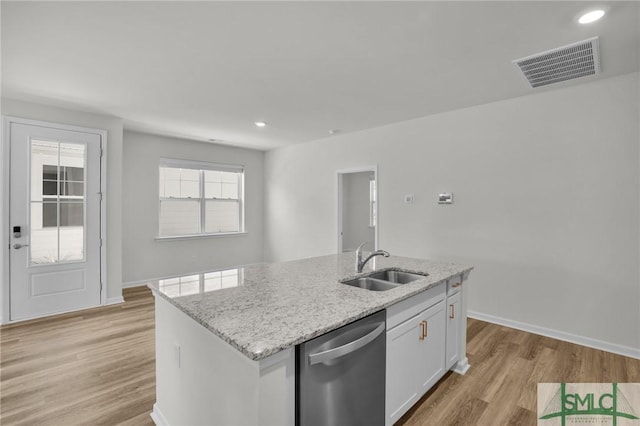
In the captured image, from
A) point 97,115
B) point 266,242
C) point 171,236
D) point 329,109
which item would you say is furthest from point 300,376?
point 266,242

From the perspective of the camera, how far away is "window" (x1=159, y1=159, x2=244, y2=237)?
218 inches

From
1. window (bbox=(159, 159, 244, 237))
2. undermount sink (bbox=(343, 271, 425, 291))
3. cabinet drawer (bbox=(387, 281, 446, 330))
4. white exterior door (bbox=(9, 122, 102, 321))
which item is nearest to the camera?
cabinet drawer (bbox=(387, 281, 446, 330))

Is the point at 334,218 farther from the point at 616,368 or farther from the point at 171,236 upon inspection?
the point at 616,368

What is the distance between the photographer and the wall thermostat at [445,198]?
3934 millimetres

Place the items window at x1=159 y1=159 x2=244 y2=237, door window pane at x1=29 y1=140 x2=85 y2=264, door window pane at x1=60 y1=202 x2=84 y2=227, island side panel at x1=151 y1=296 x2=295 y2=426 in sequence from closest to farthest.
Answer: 1. island side panel at x1=151 y1=296 x2=295 y2=426
2. door window pane at x1=29 y1=140 x2=85 y2=264
3. door window pane at x1=60 y1=202 x2=84 y2=227
4. window at x1=159 y1=159 x2=244 y2=237

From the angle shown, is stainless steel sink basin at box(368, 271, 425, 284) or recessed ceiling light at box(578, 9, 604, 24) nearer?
recessed ceiling light at box(578, 9, 604, 24)

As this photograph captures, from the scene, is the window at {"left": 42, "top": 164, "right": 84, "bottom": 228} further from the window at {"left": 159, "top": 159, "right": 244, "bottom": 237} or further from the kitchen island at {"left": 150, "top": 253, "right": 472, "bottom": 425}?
the kitchen island at {"left": 150, "top": 253, "right": 472, "bottom": 425}

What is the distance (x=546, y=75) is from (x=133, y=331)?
4863 mm

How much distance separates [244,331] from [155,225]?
4.83m

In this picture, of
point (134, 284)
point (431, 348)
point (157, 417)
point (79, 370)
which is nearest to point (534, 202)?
point (431, 348)

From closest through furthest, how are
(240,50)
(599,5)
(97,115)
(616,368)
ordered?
1. (599,5)
2. (240,50)
3. (616,368)
4. (97,115)

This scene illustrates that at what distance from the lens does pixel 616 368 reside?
2.60 metres

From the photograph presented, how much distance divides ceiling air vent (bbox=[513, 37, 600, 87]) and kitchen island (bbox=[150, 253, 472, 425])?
1903 millimetres

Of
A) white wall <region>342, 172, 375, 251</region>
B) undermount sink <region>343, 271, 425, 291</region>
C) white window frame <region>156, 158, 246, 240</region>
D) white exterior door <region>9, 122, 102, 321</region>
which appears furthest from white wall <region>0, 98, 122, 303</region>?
white wall <region>342, 172, 375, 251</region>
